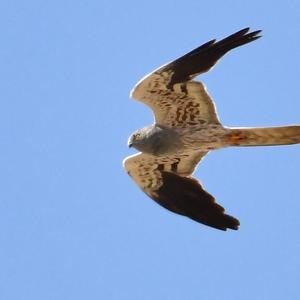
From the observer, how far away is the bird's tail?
44.0 ft

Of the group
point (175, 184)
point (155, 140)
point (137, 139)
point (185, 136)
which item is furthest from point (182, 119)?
point (175, 184)

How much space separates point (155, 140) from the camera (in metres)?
14.4

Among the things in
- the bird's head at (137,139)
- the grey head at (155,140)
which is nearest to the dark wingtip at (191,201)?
the grey head at (155,140)

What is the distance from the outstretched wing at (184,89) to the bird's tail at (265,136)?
382mm

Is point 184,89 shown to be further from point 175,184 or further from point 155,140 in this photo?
A: point 175,184

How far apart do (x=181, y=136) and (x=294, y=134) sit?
5.86ft

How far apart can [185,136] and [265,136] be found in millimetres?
1257

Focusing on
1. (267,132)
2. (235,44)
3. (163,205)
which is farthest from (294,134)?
(163,205)

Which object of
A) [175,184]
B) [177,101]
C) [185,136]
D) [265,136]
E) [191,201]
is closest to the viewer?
[265,136]

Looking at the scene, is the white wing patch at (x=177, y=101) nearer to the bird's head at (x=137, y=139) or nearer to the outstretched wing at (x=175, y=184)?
the bird's head at (x=137, y=139)

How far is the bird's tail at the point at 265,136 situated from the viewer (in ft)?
44.0

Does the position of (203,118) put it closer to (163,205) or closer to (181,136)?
(181,136)

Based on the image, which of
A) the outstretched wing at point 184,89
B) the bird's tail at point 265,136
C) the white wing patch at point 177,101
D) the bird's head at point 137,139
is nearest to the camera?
the bird's tail at point 265,136

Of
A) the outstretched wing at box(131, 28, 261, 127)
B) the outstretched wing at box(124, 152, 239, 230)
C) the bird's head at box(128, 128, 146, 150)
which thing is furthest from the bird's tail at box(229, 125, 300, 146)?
the bird's head at box(128, 128, 146, 150)
